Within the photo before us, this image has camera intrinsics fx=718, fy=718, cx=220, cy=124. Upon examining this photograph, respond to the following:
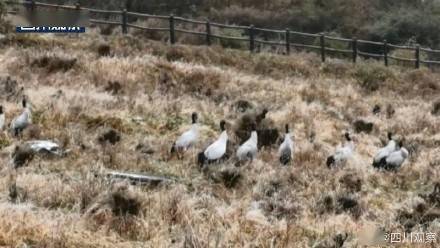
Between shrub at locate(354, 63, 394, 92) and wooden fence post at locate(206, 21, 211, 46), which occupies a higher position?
wooden fence post at locate(206, 21, 211, 46)

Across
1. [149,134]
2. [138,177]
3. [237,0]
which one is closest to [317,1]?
[237,0]

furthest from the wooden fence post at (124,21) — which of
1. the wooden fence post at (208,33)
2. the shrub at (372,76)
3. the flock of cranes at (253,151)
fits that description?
the flock of cranes at (253,151)

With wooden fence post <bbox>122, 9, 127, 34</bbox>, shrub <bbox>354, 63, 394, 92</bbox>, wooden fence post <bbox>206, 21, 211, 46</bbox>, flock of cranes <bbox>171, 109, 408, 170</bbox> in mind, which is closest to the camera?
flock of cranes <bbox>171, 109, 408, 170</bbox>

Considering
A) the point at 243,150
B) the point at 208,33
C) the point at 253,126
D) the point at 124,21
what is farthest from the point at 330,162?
the point at 124,21

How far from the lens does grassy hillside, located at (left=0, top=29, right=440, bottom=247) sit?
19.3 feet

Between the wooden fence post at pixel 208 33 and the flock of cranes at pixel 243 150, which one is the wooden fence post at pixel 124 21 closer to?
the wooden fence post at pixel 208 33

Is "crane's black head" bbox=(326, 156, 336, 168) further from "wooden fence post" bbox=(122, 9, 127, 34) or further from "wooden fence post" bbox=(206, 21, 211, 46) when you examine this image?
"wooden fence post" bbox=(122, 9, 127, 34)

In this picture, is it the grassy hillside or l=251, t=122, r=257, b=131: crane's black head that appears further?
l=251, t=122, r=257, b=131: crane's black head

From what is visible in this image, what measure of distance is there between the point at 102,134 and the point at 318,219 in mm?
3812

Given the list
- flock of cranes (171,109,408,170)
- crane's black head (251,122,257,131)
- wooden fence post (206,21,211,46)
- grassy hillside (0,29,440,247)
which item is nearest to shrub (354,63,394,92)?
grassy hillside (0,29,440,247)

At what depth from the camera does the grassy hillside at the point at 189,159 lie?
19.3ft

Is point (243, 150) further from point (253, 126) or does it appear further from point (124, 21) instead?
point (124, 21)

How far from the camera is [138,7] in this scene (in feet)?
122

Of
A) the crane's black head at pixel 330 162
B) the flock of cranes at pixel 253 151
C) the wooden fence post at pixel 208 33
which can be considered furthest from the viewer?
the wooden fence post at pixel 208 33
